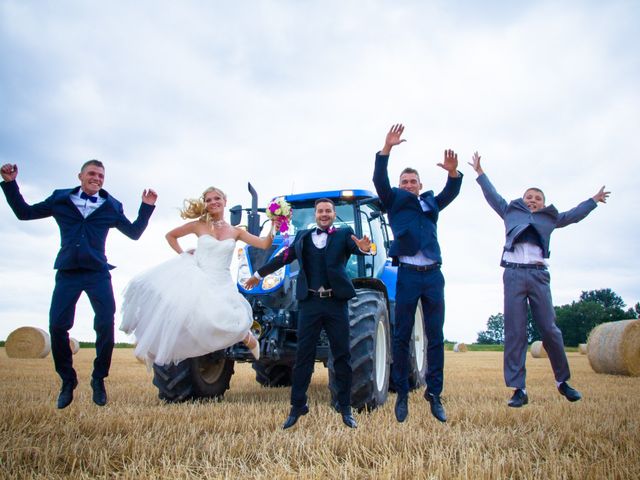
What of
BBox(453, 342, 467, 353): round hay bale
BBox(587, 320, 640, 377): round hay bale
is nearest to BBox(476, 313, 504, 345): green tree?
BBox(453, 342, 467, 353): round hay bale

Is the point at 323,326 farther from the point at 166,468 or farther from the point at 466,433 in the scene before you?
the point at 166,468

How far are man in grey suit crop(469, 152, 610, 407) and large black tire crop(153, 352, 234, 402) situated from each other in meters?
3.01

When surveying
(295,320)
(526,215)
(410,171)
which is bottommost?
(295,320)

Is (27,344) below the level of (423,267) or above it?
below

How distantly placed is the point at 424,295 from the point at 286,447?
6.24ft

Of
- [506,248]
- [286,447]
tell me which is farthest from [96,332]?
[506,248]

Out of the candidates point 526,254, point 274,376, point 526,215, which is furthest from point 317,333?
point 274,376

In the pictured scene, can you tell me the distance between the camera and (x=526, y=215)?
5500 millimetres

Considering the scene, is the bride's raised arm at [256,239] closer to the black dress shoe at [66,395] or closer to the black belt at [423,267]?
the black belt at [423,267]

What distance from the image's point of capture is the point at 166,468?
2777mm

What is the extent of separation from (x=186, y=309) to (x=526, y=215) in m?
3.52

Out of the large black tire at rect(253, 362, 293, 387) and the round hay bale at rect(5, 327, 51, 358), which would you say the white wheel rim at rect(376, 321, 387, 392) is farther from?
the round hay bale at rect(5, 327, 51, 358)

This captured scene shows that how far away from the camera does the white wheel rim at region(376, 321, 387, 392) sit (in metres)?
5.56

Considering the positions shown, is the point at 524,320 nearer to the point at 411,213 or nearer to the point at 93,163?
the point at 411,213
